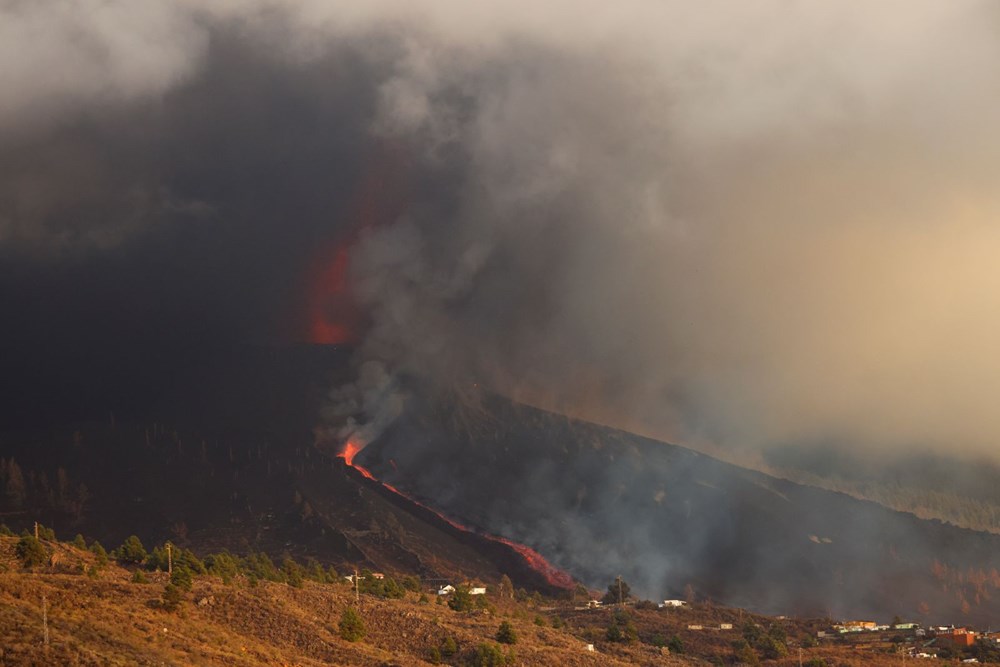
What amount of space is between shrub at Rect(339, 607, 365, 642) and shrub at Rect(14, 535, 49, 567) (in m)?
26.4

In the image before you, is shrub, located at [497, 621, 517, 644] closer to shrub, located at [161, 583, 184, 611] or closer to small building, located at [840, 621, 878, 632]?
shrub, located at [161, 583, 184, 611]

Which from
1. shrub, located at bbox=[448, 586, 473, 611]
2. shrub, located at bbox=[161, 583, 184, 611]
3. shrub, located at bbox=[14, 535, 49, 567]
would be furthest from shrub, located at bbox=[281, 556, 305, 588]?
shrub, located at bbox=[161, 583, 184, 611]

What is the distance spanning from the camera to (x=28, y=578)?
8288 cm

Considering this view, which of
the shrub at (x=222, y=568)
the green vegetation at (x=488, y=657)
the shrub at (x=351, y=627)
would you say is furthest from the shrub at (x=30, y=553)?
the green vegetation at (x=488, y=657)

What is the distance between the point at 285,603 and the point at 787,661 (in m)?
60.4

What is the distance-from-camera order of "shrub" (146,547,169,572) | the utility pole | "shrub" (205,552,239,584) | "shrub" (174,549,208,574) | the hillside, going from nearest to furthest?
1. the utility pole
2. the hillside
3. "shrub" (205,552,239,584)
4. "shrub" (174,549,208,574)
5. "shrub" (146,547,169,572)

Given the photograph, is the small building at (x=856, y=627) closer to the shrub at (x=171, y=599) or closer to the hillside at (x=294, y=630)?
the hillside at (x=294, y=630)

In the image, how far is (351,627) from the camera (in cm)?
9231

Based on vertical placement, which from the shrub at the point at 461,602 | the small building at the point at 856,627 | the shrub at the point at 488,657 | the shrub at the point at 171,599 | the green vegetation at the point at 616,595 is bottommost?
the shrub at the point at 171,599

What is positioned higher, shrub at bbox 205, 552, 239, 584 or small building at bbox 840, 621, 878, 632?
small building at bbox 840, 621, 878, 632

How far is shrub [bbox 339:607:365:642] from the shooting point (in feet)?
300

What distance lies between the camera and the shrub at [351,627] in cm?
9138

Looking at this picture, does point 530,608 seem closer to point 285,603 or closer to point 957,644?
point 957,644

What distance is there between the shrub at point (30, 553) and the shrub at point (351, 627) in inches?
1038
